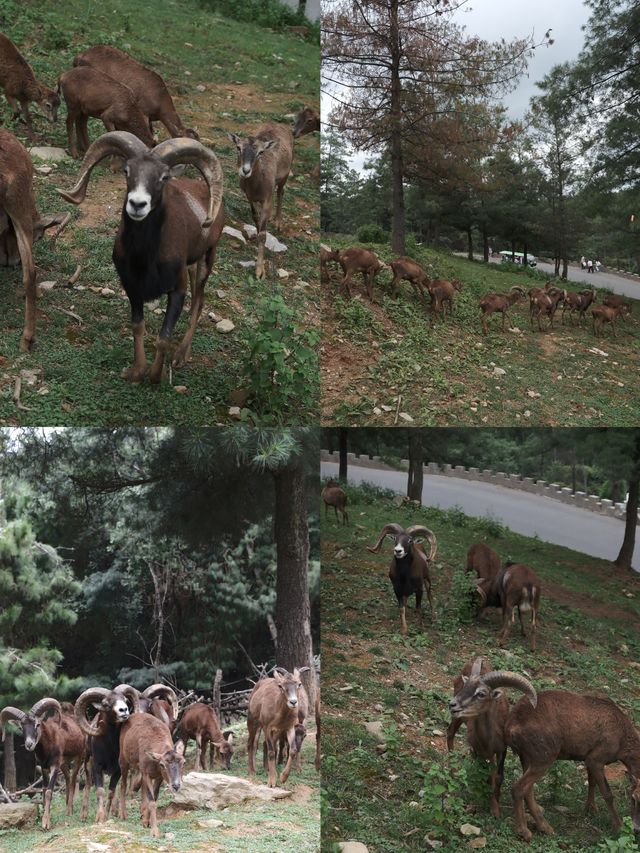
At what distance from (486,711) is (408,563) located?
1.40 m

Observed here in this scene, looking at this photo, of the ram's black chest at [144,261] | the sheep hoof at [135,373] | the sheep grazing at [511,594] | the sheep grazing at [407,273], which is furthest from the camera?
the sheep grazing at [407,273]

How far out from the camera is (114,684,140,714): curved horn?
680 cm

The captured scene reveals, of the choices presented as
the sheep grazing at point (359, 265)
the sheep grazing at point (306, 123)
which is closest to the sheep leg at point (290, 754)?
the sheep grazing at point (359, 265)

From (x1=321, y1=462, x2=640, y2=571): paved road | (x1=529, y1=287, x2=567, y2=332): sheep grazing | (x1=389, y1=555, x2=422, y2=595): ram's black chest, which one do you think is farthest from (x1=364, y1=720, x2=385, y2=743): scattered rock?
(x1=529, y1=287, x2=567, y2=332): sheep grazing

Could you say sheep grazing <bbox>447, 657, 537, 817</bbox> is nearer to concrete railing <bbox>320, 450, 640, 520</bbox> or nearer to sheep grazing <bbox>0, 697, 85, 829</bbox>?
concrete railing <bbox>320, 450, 640, 520</bbox>

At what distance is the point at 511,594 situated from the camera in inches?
292

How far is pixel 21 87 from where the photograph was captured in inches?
313

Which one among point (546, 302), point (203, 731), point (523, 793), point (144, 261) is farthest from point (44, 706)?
point (546, 302)

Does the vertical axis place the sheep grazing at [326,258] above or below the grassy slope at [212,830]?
above

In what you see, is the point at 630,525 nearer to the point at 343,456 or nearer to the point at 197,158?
the point at 343,456

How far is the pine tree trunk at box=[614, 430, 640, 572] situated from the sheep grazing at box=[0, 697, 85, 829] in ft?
15.8

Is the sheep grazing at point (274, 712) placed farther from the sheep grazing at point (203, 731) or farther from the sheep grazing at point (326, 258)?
the sheep grazing at point (326, 258)

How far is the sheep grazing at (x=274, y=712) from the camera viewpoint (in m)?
7.18

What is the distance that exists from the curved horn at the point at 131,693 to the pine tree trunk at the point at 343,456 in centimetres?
238
